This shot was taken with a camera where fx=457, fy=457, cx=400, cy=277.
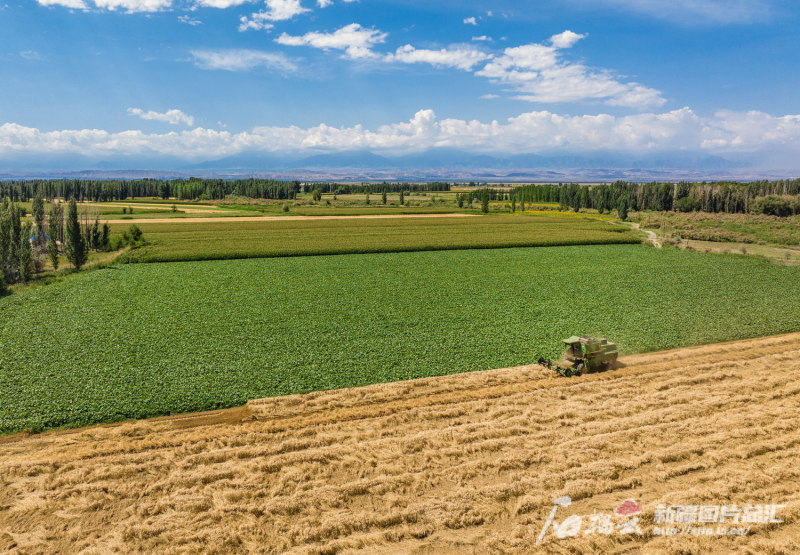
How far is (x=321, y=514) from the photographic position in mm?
12047

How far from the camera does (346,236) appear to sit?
69.9 meters

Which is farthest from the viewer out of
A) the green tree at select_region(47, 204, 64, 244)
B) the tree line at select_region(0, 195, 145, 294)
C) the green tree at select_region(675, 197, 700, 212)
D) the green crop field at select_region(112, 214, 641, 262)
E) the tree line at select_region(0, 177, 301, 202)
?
the tree line at select_region(0, 177, 301, 202)

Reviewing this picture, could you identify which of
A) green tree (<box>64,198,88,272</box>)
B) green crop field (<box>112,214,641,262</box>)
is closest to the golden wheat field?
green tree (<box>64,198,88,272</box>)

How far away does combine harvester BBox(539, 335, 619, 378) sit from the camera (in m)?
21.3

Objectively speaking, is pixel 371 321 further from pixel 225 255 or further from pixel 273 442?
pixel 225 255

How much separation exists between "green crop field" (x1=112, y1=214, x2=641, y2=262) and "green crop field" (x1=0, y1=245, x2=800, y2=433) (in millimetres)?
8715

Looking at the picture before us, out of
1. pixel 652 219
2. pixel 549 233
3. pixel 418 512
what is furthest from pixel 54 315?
pixel 652 219

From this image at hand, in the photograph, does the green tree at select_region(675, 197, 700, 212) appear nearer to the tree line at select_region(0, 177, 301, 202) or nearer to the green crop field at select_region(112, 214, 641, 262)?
the green crop field at select_region(112, 214, 641, 262)

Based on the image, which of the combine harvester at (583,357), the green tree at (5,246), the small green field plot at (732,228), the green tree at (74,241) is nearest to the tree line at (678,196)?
the small green field plot at (732,228)

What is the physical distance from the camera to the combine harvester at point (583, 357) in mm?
21297

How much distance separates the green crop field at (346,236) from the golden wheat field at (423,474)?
4124cm

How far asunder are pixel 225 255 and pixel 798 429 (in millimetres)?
52440

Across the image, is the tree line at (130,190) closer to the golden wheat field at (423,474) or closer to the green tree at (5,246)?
the green tree at (5,246)

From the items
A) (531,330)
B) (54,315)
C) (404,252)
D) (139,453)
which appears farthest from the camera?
(404,252)
